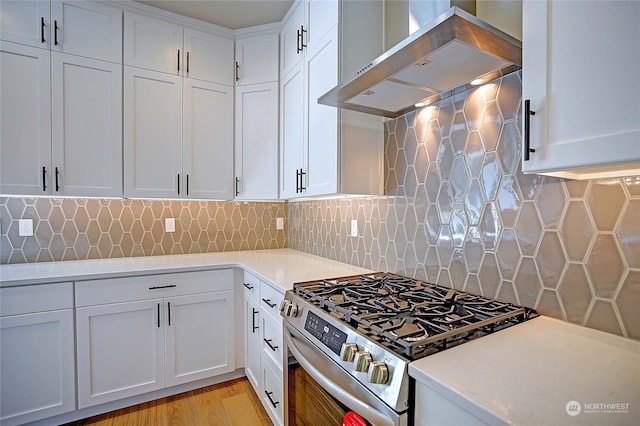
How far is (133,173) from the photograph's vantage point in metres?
2.17

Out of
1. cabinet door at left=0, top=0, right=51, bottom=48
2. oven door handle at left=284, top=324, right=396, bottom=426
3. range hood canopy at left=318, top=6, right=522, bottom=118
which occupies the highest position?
cabinet door at left=0, top=0, right=51, bottom=48

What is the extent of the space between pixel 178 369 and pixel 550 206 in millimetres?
2276

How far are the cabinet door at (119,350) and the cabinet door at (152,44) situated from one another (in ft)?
5.41

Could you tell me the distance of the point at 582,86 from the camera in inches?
29.7

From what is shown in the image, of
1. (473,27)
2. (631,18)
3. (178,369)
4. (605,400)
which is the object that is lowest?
(178,369)

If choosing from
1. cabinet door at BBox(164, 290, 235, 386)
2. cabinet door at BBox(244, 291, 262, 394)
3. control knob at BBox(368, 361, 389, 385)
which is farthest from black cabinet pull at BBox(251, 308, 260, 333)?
control knob at BBox(368, 361, 389, 385)

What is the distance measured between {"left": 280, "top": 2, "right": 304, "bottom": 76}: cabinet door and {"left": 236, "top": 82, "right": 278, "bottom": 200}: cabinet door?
7.3 inches

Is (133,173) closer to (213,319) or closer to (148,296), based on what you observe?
(148,296)

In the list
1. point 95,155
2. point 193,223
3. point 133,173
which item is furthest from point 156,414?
point 95,155

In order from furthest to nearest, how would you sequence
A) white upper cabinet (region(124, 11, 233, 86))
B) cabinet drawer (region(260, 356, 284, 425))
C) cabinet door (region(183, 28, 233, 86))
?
cabinet door (region(183, 28, 233, 86)) → white upper cabinet (region(124, 11, 233, 86)) → cabinet drawer (region(260, 356, 284, 425))

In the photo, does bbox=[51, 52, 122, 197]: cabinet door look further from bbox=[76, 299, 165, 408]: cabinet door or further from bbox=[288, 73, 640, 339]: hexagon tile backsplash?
bbox=[288, 73, 640, 339]: hexagon tile backsplash

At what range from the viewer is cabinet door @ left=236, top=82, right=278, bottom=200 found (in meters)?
2.38

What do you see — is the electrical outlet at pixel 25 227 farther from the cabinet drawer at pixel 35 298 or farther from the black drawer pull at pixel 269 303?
the black drawer pull at pixel 269 303

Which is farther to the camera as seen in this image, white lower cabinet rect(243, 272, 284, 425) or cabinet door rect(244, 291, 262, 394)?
cabinet door rect(244, 291, 262, 394)
